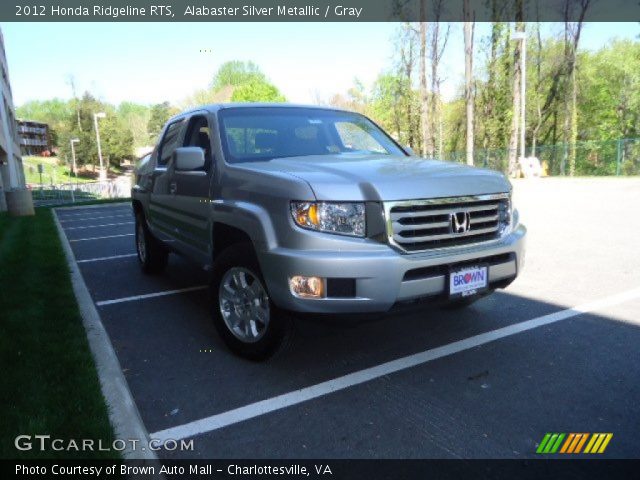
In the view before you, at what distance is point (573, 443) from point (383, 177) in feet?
6.12

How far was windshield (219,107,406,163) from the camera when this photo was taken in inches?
162

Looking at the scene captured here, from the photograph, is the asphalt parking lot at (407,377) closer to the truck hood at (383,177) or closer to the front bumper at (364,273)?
the front bumper at (364,273)

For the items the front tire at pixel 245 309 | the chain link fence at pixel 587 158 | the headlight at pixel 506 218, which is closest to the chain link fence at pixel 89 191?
the chain link fence at pixel 587 158

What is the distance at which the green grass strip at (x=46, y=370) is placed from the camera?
8.46 feet

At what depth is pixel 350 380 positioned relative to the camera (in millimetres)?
3328

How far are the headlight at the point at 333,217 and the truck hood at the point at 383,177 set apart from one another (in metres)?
0.06

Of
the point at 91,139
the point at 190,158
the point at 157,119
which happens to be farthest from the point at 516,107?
the point at 157,119

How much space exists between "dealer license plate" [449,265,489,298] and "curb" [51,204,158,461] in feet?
6.80

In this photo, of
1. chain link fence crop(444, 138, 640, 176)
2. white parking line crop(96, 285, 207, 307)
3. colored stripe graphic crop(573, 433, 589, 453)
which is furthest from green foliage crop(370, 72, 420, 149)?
colored stripe graphic crop(573, 433, 589, 453)

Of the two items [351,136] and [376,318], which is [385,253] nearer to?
[376,318]

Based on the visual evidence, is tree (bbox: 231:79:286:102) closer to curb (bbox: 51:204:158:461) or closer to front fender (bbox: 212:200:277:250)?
curb (bbox: 51:204:158:461)

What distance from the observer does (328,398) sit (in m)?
3.09

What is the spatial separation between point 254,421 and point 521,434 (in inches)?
59.7
